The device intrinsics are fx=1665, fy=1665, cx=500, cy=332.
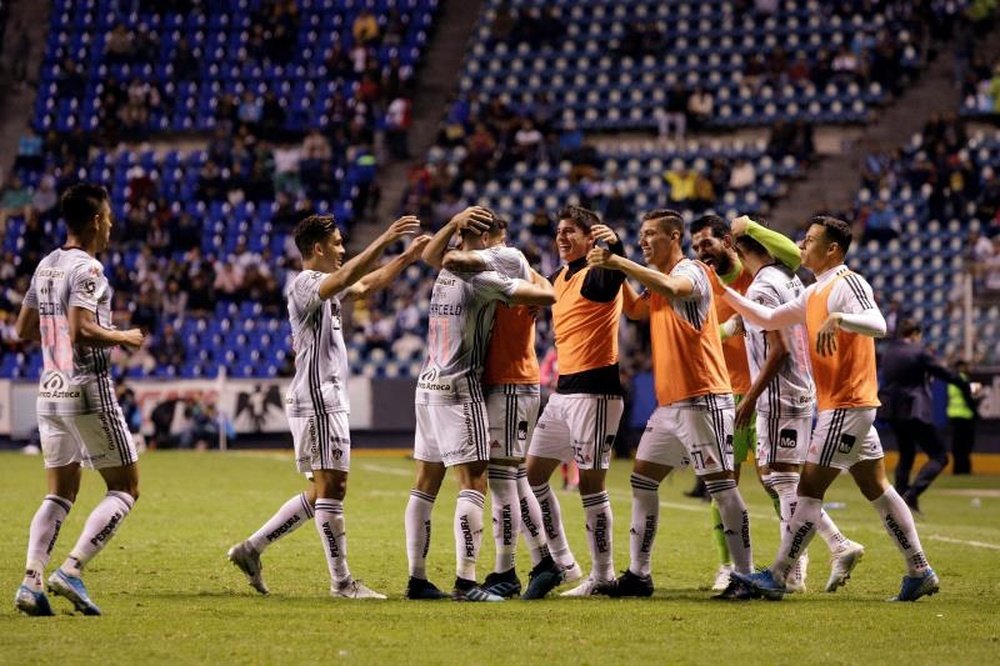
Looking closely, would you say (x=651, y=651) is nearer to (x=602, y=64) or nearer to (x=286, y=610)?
(x=286, y=610)

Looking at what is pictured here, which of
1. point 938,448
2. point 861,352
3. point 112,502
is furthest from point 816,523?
point 938,448

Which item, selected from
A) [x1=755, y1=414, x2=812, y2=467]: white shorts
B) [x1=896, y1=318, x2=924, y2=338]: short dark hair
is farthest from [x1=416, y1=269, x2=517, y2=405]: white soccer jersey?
[x1=896, y1=318, x2=924, y2=338]: short dark hair

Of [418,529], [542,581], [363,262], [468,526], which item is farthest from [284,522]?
[363,262]

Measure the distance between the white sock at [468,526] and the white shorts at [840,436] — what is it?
218 cm

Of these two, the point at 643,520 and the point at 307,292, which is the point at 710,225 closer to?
the point at 643,520

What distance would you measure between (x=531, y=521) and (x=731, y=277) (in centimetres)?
237

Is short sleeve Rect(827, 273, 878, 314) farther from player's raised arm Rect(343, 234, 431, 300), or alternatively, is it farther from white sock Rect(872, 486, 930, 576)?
player's raised arm Rect(343, 234, 431, 300)

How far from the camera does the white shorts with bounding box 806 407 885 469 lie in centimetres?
1064

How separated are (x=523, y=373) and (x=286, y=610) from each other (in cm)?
221

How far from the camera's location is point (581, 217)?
11.3 m

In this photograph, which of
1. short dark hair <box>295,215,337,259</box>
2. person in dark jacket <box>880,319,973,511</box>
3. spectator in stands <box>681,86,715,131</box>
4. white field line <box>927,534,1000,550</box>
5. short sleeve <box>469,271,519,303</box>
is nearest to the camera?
short sleeve <box>469,271,519,303</box>

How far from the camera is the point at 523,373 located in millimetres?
11062

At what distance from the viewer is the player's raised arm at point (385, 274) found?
1077 cm

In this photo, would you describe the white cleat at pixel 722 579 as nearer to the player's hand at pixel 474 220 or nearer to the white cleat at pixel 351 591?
the white cleat at pixel 351 591
